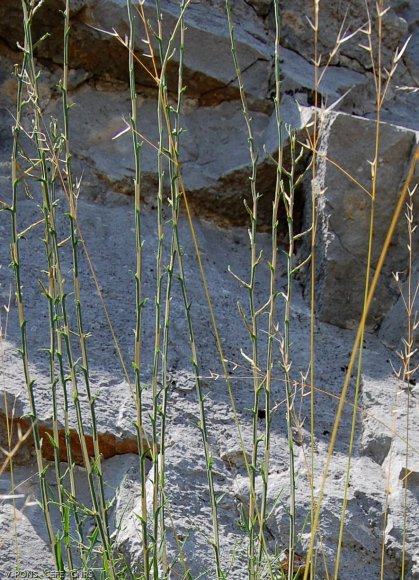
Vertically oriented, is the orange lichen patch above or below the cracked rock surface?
below

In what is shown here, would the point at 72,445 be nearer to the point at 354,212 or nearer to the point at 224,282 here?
the point at 224,282

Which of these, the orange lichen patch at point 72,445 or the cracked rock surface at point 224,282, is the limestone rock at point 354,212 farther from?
the orange lichen patch at point 72,445

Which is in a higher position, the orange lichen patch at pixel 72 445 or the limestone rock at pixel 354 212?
the limestone rock at pixel 354 212

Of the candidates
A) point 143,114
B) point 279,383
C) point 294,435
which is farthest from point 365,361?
point 143,114

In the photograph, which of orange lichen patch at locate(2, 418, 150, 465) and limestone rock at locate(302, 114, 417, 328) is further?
limestone rock at locate(302, 114, 417, 328)

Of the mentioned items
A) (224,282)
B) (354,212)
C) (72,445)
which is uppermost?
(354,212)

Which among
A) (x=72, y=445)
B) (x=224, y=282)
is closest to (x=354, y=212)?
(x=224, y=282)

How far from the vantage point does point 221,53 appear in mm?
3004

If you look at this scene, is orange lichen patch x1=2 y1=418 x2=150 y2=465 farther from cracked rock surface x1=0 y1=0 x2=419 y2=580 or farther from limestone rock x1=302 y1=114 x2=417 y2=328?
limestone rock x1=302 y1=114 x2=417 y2=328

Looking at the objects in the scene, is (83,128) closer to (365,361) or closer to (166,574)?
(365,361)

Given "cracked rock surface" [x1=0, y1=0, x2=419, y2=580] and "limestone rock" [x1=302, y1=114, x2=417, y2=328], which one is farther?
"limestone rock" [x1=302, y1=114, x2=417, y2=328]

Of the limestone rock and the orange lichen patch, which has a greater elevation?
the limestone rock

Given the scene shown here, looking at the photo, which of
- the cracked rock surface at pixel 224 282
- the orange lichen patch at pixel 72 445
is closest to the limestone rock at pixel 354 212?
the cracked rock surface at pixel 224 282

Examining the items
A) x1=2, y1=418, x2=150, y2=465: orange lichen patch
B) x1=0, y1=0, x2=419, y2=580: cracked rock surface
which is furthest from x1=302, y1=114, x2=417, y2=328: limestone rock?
x1=2, y1=418, x2=150, y2=465: orange lichen patch
